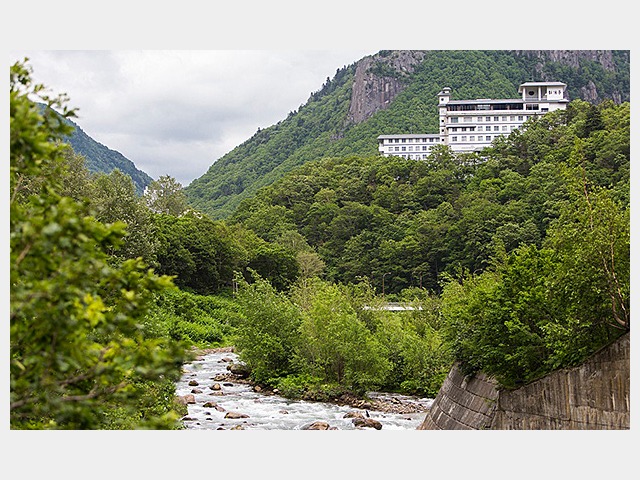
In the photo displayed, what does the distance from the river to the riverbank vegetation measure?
0.66 metres

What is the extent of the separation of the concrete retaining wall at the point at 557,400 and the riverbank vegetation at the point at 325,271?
0.25 metres

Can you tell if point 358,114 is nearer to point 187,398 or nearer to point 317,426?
point 187,398

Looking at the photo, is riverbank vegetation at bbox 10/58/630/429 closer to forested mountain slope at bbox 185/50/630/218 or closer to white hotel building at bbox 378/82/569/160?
white hotel building at bbox 378/82/569/160

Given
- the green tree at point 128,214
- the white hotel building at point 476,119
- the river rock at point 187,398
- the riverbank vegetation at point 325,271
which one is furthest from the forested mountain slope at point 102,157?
the white hotel building at point 476,119

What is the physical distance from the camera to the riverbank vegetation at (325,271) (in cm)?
295

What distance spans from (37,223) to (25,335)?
535 millimetres

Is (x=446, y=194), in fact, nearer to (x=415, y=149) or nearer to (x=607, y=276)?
(x=415, y=149)

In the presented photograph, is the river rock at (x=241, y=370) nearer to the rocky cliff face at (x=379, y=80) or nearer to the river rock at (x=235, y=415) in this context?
the river rock at (x=235, y=415)

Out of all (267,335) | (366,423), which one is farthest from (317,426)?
(267,335)

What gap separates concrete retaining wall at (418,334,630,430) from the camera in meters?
6.68

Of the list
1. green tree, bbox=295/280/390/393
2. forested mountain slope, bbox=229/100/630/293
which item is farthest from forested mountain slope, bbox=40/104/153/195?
green tree, bbox=295/280/390/393

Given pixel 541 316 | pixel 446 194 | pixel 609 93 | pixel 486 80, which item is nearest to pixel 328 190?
pixel 446 194

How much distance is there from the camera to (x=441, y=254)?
28.1 m

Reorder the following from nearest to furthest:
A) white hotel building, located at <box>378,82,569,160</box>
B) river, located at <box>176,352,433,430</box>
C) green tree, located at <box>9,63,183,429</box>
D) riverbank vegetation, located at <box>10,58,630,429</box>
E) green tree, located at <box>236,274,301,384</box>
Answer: green tree, located at <box>9,63,183,429</box>
riverbank vegetation, located at <box>10,58,630,429</box>
river, located at <box>176,352,433,430</box>
green tree, located at <box>236,274,301,384</box>
white hotel building, located at <box>378,82,569,160</box>
